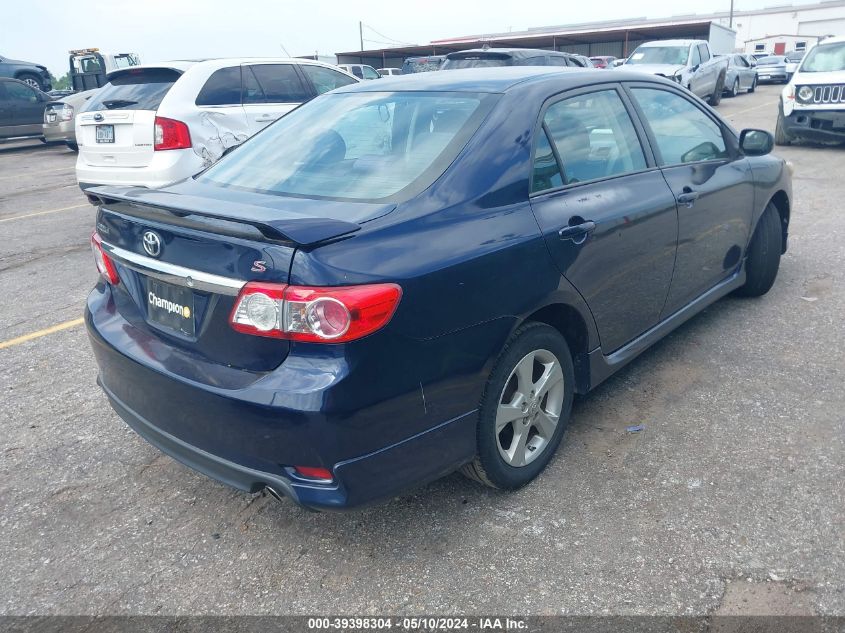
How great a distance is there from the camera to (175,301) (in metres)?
2.48

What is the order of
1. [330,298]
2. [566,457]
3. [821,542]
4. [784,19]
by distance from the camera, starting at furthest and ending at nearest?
1. [784,19]
2. [566,457]
3. [821,542]
4. [330,298]

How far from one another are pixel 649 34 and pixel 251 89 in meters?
40.3

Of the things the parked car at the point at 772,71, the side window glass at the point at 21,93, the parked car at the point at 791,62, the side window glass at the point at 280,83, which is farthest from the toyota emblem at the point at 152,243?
the parked car at the point at 772,71

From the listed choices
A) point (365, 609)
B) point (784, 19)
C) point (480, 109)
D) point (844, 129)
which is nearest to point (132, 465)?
point (365, 609)

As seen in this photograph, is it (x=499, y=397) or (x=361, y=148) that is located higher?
(x=361, y=148)

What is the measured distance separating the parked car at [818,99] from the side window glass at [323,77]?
7418 mm

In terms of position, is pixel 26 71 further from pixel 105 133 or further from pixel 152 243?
pixel 152 243

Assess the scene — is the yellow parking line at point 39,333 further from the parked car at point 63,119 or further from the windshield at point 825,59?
the parked car at point 63,119

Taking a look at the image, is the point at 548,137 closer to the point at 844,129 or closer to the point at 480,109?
the point at 480,109

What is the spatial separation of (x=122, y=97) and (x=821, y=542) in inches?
283

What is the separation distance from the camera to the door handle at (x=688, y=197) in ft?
11.9

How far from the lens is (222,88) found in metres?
7.27

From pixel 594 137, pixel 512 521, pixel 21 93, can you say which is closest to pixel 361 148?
pixel 594 137

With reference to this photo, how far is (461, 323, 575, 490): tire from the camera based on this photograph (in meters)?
2.65
